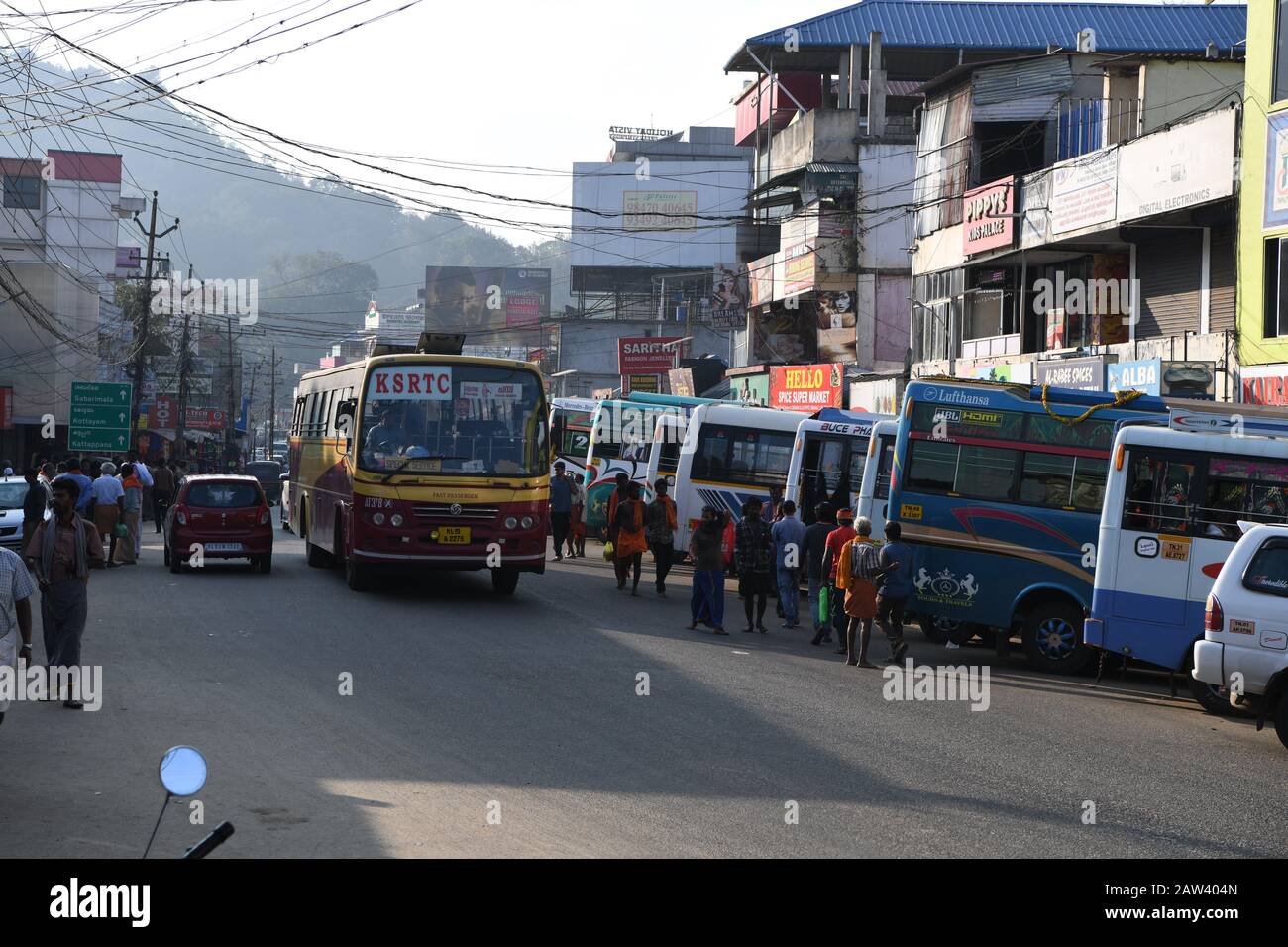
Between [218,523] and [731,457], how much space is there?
10.0 metres

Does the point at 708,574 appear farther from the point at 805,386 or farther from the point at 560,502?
the point at 805,386

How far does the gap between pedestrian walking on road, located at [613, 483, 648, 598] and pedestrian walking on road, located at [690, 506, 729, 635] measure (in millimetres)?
3328

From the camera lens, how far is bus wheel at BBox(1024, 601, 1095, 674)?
16.9m

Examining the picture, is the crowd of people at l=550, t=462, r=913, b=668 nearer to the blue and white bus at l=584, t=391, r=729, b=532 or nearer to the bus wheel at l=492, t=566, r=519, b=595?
the bus wheel at l=492, t=566, r=519, b=595

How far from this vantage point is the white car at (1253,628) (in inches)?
466

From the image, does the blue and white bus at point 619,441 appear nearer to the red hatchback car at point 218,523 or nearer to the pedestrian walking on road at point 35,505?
the red hatchback car at point 218,523

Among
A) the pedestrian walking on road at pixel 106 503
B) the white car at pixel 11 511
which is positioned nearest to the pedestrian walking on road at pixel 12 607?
the pedestrian walking on road at pixel 106 503

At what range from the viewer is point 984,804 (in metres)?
9.11

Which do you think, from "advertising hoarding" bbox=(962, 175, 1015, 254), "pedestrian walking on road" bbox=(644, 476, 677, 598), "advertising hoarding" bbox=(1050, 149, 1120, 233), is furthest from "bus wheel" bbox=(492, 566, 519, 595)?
"advertising hoarding" bbox=(962, 175, 1015, 254)

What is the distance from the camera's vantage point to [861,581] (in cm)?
1584

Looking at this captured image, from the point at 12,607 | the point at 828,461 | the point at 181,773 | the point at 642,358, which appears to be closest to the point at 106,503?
the point at 828,461

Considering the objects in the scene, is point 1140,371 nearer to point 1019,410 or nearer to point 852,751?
point 1019,410

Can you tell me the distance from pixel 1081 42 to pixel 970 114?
26.6 ft

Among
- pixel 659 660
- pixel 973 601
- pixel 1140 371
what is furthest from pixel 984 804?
pixel 1140 371
